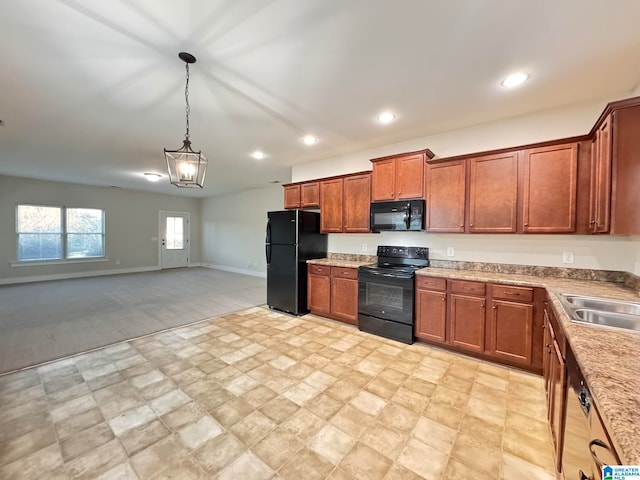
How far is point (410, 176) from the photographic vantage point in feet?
11.5

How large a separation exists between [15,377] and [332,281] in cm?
349

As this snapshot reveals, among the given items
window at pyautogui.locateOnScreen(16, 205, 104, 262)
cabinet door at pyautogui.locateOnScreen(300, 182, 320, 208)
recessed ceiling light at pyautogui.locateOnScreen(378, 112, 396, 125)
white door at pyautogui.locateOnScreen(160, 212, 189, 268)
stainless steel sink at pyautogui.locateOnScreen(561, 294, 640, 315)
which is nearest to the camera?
stainless steel sink at pyautogui.locateOnScreen(561, 294, 640, 315)

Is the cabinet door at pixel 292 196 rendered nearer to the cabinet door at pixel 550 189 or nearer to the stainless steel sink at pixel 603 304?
the cabinet door at pixel 550 189

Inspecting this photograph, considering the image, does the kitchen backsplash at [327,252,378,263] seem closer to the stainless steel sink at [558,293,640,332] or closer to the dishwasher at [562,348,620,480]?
the stainless steel sink at [558,293,640,332]

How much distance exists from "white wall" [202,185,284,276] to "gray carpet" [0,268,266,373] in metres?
0.98

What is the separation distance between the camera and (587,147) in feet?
8.23

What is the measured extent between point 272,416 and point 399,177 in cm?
302

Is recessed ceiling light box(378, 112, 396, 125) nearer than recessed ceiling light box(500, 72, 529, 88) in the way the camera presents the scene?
No

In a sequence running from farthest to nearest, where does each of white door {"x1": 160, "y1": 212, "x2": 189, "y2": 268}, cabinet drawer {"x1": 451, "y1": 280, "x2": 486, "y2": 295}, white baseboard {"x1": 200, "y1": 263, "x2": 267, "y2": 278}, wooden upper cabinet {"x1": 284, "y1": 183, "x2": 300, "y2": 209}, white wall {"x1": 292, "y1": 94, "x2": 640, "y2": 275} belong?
white door {"x1": 160, "y1": 212, "x2": 189, "y2": 268}, white baseboard {"x1": 200, "y1": 263, "x2": 267, "y2": 278}, wooden upper cabinet {"x1": 284, "y1": 183, "x2": 300, "y2": 209}, cabinet drawer {"x1": 451, "y1": 280, "x2": 486, "y2": 295}, white wall {"x1": 292, "y1": 94, "x2": 640, "y2": 275}

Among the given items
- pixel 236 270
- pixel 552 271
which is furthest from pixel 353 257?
pixel 236 270

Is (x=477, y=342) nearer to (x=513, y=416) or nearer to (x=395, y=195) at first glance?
(x=513, y=416)

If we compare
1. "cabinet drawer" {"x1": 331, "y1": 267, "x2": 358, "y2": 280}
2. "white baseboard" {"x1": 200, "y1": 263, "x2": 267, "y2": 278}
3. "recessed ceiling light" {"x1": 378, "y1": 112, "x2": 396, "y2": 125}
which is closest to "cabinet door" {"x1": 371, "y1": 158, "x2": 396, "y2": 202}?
"recessed ceiling light" {"x1": 378, "y1": 112, "x2": 396, "y2": 125}

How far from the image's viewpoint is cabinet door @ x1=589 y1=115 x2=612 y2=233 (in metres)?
2.01

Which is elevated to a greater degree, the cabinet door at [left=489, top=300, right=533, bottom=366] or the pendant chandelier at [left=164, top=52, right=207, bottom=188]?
the pendant chandelier at [left=164, top=52, right=207, bottom=188]
